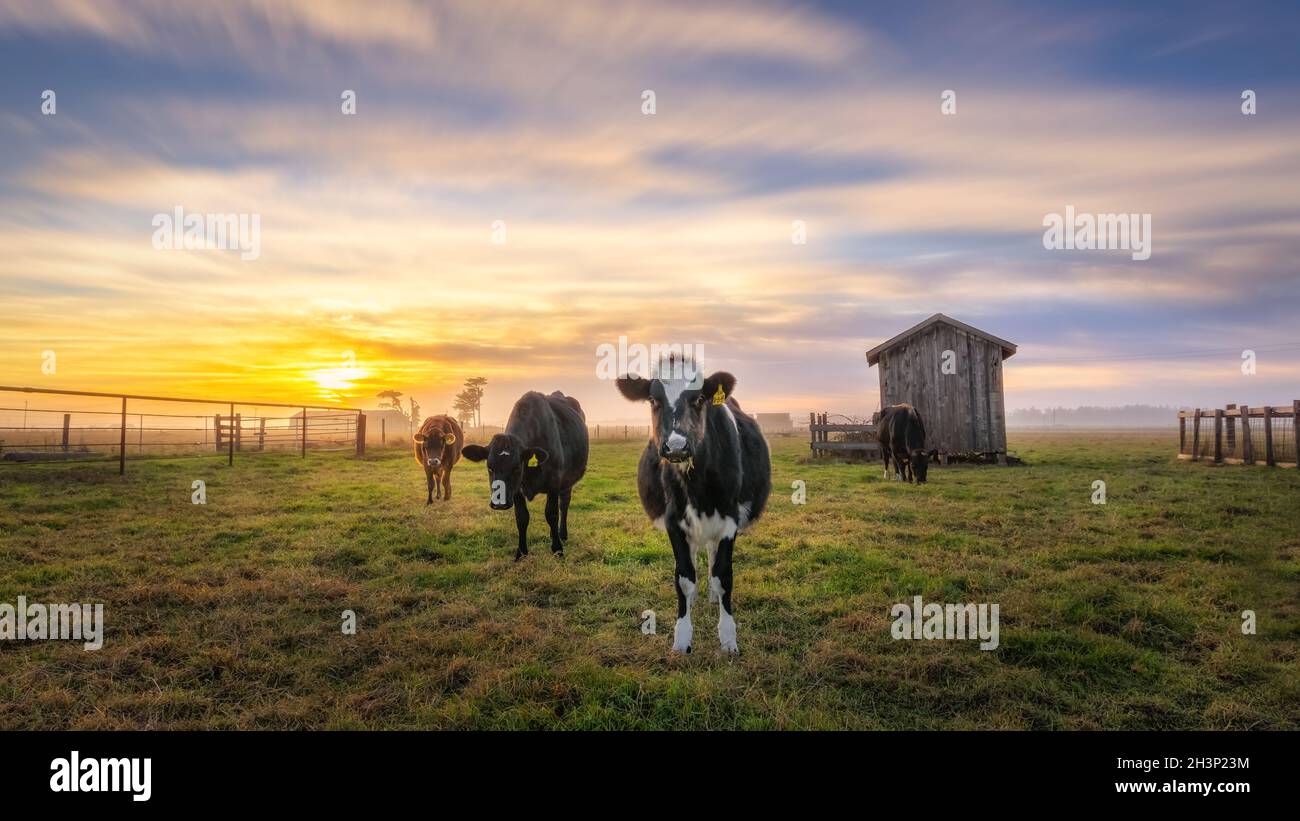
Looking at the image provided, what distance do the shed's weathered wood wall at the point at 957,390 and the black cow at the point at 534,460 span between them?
17.1 m

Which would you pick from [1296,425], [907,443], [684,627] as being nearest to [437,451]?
[684,627]

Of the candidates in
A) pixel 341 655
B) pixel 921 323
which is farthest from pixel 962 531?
pixel 921 323

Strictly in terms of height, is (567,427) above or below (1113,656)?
above

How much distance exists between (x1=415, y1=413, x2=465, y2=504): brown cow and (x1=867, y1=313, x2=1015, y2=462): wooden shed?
689 inches

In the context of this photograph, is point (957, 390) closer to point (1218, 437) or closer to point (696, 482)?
point (1218, 437)

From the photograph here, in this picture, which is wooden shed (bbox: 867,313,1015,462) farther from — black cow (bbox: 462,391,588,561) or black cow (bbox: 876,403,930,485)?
black cow (bbox: 462,391,588,561)

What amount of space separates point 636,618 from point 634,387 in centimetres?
231

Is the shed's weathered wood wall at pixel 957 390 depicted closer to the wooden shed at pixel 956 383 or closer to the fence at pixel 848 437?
the wooden shed at pixel 956 383

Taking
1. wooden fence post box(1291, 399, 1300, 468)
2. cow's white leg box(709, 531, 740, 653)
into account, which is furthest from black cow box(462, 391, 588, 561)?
wooden fence post box(1291, 399, 1300, 468)

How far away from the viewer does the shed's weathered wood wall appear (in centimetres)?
2177

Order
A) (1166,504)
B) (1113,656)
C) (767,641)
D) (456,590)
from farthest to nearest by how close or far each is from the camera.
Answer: (1166,504)
(456,590)
(767,641)
(1113,656)
